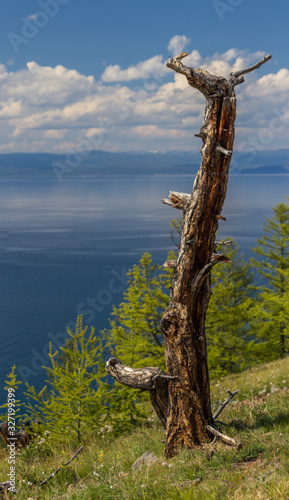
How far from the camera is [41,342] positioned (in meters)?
58.0

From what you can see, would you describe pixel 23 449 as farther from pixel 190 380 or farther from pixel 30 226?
pixel 30 226

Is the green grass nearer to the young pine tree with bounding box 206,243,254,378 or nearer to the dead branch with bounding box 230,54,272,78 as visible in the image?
the dead branch with bounding box 230,54,272,78

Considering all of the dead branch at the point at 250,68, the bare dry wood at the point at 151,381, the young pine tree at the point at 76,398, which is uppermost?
the dead branch at the point at 250,68

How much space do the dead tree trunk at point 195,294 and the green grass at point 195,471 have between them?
64 centimetres

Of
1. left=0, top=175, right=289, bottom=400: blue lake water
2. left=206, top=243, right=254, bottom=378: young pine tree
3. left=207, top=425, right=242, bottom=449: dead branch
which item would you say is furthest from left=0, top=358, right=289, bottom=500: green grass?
left=0, top=175, right=289, bottom=400: blue lake water

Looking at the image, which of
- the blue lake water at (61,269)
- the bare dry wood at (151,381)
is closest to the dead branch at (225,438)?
the bare dry wood at (151,381)

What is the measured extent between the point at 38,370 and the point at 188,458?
46.4 m

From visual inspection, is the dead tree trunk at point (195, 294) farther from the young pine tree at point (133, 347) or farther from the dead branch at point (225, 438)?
the young pine tree at point (133, 347)

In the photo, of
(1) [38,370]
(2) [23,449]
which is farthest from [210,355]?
(1) [38,370]

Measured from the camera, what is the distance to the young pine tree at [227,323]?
81.1 ft

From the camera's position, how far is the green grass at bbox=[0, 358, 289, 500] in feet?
18.4

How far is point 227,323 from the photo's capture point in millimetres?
27734

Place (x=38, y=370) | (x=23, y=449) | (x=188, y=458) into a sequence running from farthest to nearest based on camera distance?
(x=38, y=370) < (x=23, y=449) < (x=188, y=458)

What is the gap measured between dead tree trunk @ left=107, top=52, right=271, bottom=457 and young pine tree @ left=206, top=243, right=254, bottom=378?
47.6ft
